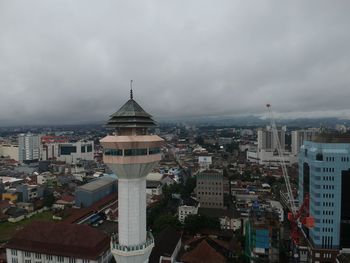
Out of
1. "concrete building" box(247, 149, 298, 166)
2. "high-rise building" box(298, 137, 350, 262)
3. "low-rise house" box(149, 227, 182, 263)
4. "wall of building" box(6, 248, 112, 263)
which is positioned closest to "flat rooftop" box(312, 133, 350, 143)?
"high-rise building" box(298, 137, 350, 262)

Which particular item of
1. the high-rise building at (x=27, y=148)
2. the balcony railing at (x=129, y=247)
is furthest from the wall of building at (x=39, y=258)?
the high-rise building at (x=27, y=148)

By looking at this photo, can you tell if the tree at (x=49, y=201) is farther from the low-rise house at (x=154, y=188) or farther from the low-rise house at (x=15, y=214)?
the low-rise house at (x=154, y=188)

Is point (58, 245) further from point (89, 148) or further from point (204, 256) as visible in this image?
point (89, 148)

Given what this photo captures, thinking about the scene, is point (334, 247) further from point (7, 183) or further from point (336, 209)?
point (7, 183)

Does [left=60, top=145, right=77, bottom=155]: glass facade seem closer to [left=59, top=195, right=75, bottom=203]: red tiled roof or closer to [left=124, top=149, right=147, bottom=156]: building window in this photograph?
[left=59, top=195, right=75, bottom=203]: red tiled roof

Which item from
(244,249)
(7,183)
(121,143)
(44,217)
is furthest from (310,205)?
(7,183)

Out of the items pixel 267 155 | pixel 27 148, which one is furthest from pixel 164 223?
pixel 27 148
